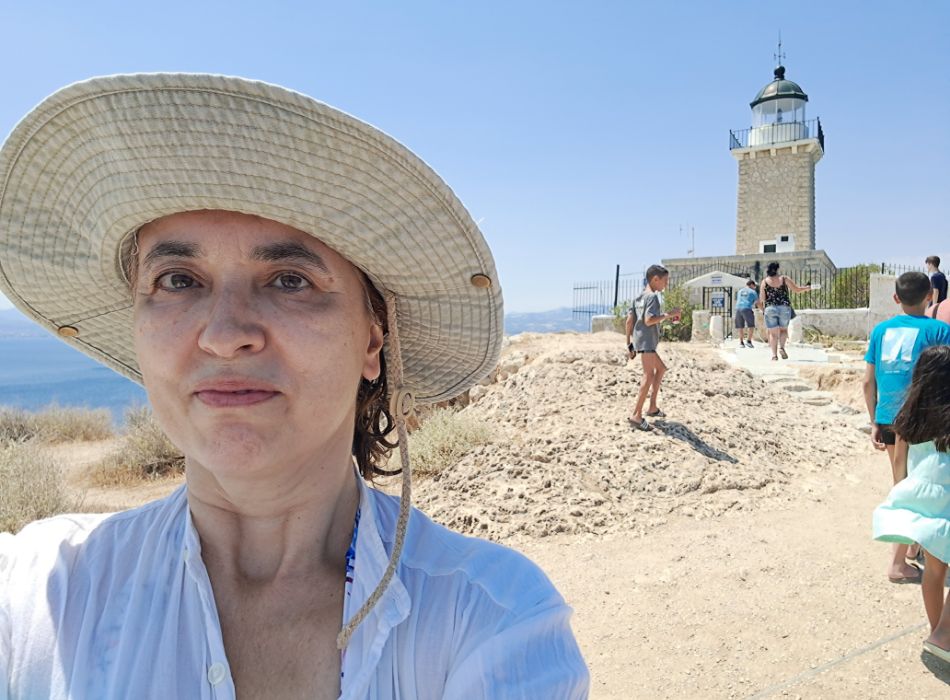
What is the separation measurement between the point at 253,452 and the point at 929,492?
350 cm

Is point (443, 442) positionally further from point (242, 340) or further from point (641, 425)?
point (242, 340)

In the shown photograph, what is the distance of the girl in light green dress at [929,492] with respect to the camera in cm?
320

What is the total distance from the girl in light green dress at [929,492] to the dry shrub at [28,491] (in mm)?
6483

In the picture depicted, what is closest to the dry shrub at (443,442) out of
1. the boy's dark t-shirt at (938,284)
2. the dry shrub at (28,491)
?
the dry shrub at (28,491)

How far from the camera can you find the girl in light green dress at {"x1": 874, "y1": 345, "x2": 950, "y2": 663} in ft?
10.5

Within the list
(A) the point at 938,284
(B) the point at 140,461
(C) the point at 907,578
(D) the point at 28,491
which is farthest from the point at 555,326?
(C) the point at 907,578

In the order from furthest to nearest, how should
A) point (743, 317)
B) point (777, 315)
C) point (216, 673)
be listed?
point (743, 317)
point (777, 315)
point (216, 673)

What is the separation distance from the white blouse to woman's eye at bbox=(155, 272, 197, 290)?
0.44 metres

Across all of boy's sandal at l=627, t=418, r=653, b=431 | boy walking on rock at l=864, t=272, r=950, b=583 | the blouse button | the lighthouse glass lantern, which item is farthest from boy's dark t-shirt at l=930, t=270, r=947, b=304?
the lighthouse glass lantern

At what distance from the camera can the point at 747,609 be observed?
4.00 metres

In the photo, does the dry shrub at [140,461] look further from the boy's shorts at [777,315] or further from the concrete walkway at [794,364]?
the boy's shorts at [777,315]

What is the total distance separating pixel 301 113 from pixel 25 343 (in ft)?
341

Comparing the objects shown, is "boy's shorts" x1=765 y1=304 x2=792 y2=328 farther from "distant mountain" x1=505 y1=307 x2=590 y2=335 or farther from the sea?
the sea

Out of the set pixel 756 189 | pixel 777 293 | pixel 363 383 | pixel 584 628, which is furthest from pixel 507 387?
pixel 756 189
